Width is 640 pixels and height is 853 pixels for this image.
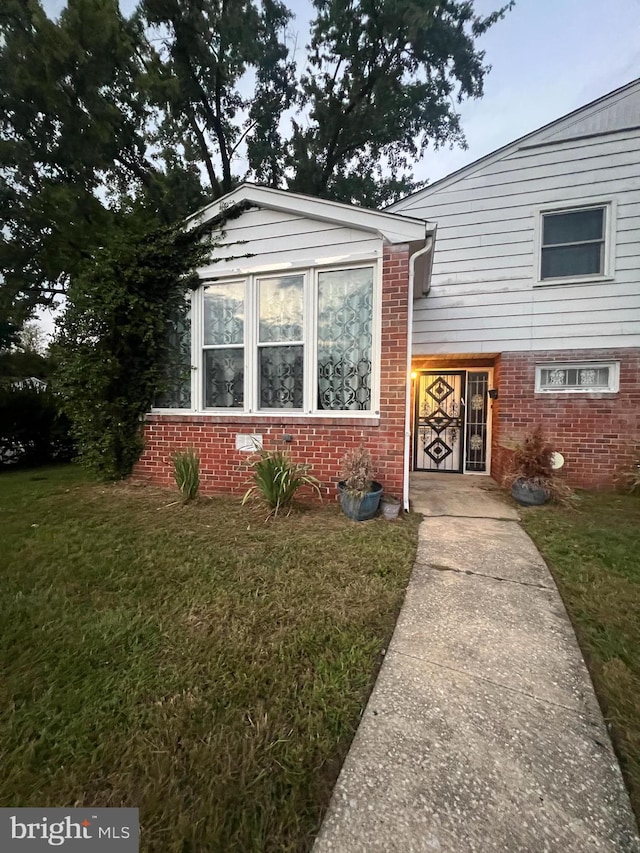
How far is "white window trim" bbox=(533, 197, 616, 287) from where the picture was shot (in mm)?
5547

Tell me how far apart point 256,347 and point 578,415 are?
16.8 feet

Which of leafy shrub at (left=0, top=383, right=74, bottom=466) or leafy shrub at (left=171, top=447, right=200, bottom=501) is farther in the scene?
leafy shrub at (left=0, top=383, right=74, bottom=466)

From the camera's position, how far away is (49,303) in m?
10.1

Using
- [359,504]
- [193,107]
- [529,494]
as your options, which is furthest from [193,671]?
[193,107]

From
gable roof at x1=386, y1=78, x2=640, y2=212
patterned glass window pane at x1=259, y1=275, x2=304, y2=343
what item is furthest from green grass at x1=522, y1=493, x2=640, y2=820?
gable roof at x1=386, y1=78, x2=640, y2=212

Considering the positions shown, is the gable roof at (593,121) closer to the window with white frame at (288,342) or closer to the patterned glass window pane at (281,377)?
the window with white frame at (288,342)

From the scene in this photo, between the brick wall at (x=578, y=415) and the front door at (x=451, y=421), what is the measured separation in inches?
32.0

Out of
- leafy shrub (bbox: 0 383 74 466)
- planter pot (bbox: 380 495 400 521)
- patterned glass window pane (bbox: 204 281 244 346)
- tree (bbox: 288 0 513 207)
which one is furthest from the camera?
A: tree (bbox: 288 0 513 207)

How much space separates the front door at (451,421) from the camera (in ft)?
22.7

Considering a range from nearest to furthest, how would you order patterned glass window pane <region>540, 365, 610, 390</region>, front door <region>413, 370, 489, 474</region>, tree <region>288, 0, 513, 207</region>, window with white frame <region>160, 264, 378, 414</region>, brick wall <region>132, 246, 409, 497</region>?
1. brick wall <region>132, 246, 409, 497</region>
2. window with white frame <region>160, 264, 378, 414</region>
3. patterned glass window pane <region>540, 365, 610, 390</region>
4. front door <region>413, 370, 489, 474</region>
5. tree <region>288, 0, 513, 207</region>

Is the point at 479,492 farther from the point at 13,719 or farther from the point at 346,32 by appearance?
the point at 346,32

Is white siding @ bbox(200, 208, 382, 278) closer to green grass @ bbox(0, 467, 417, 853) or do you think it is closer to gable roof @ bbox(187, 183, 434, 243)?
gable roof @ bbox(187, 183, 434, 243)

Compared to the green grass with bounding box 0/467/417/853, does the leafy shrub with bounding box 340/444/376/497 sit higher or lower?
higher

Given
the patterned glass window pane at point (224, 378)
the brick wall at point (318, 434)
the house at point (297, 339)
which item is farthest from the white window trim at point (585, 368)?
the patterned glass window pane at point (224, 378)
